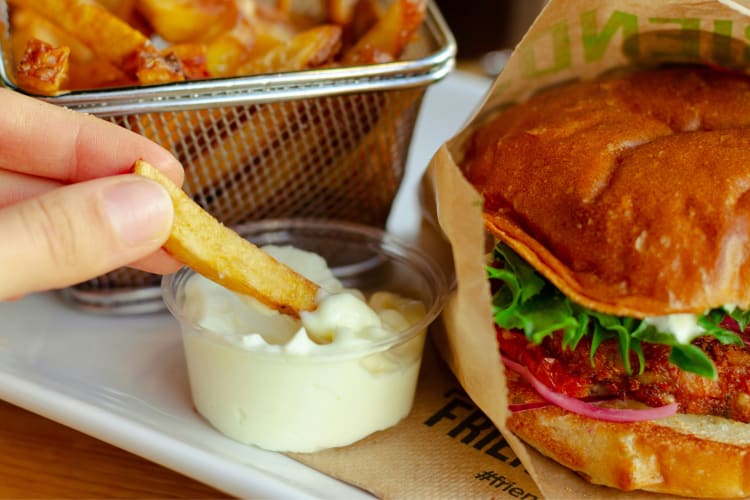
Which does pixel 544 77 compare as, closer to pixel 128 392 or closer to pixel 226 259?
pixel 226 259

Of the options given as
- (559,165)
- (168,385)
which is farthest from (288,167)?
(559,165)

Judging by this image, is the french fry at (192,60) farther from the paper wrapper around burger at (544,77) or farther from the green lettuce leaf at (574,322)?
the green lettuce leaf at (574,322)

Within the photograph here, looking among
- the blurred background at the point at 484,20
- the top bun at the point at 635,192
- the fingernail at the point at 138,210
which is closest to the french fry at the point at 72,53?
the fingernail at the point at 138,210

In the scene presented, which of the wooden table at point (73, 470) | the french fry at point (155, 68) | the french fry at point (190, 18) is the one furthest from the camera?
the french fry at point (190, 18)

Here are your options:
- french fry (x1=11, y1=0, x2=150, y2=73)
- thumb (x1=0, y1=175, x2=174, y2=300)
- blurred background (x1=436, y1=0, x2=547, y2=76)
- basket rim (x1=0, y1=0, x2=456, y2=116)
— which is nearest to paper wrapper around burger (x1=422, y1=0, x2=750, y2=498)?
basket rim (x1=0, y1=0, x2=456, y2=116)

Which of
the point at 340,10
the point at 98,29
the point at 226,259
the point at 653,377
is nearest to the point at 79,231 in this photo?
the point at 226,259

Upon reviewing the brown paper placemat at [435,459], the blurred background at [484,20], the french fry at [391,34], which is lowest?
the blurred background at [484,20]

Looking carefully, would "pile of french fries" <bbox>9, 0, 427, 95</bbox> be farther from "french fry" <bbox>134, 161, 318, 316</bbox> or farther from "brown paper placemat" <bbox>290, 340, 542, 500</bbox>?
"brown paper placemat" <bbox>290, 340, 542, 500</bbox>

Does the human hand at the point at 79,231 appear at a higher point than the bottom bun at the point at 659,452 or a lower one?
higher
